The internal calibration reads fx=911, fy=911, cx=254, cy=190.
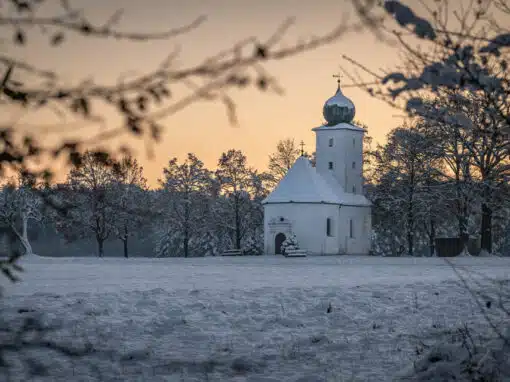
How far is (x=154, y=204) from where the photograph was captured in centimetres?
6706

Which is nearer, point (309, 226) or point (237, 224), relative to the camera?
point (309, 226)

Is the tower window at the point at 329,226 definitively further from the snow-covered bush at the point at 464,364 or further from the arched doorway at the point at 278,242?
the snow-covered bush at the point at 464,364

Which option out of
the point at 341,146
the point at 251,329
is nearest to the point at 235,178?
the point at 341,146

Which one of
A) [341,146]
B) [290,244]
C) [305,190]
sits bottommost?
[290,244]

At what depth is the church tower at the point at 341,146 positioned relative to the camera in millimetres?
67062

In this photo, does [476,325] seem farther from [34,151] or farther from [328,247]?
[328,247]

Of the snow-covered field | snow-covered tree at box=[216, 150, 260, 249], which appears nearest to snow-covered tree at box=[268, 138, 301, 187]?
snow-covered tree at box=[216, 150, 260, 249]

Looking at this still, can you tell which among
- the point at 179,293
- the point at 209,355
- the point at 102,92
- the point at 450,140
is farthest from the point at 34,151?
the point at 450,140

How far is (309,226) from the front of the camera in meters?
61.1

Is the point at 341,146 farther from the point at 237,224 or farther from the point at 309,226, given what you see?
the point at 237,224

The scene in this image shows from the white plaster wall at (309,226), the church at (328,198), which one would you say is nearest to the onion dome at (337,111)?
the church at (328,198)

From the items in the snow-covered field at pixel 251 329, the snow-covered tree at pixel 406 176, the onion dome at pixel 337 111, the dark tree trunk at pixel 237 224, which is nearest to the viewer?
the snow-covered field at pixel 251 329

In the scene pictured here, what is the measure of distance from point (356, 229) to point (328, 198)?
13.5 feet

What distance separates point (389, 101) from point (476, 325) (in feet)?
20.3
